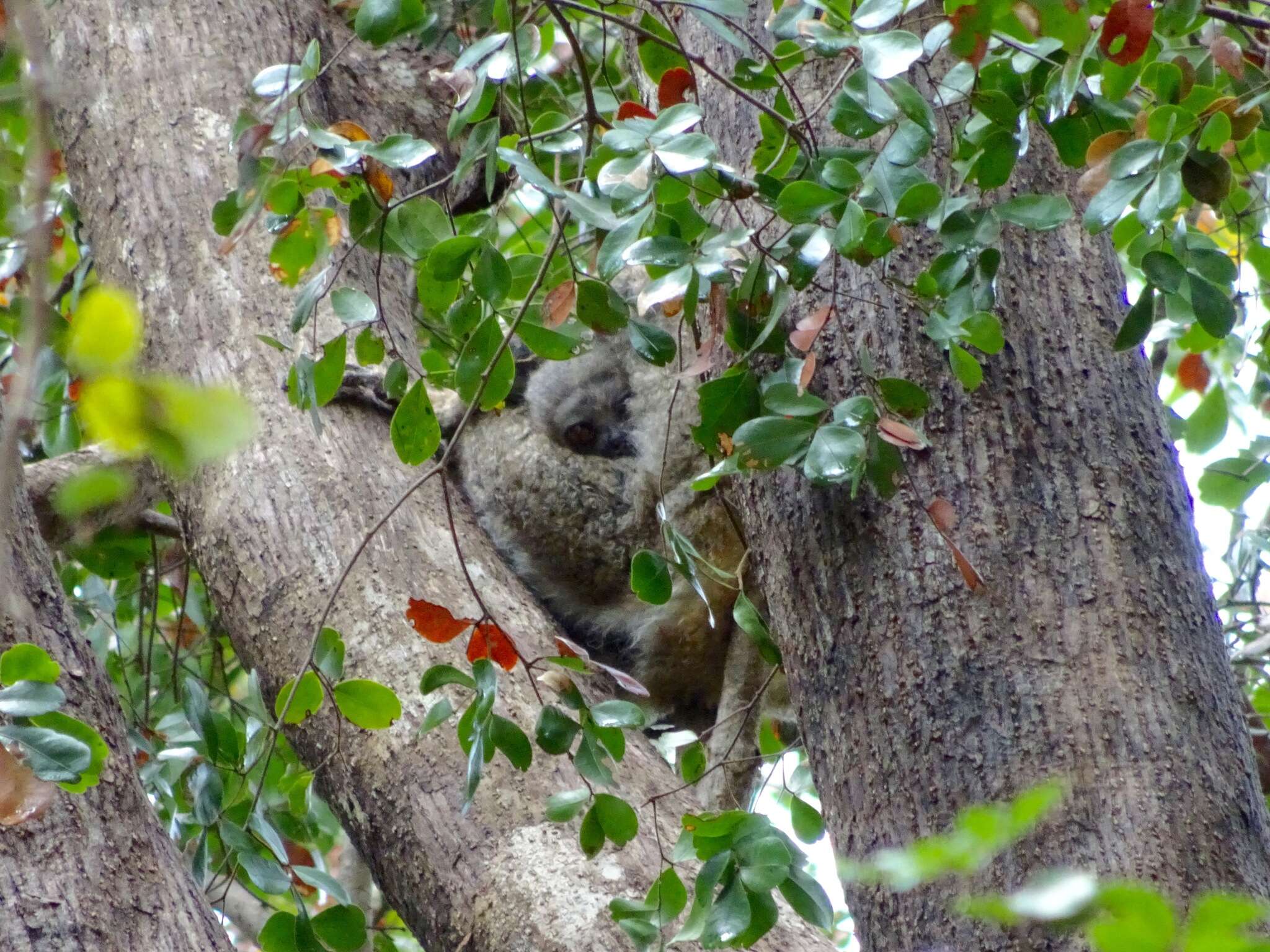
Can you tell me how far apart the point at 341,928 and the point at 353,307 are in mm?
701

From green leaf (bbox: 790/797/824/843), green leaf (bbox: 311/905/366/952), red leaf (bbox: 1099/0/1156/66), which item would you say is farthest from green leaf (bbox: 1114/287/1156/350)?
green leaf (bbox: 311/905/366/952)

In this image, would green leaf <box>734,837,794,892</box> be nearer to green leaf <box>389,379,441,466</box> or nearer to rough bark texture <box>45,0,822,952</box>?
rough bark texture <box>45,0,822,952</box>

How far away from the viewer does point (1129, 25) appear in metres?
1.28

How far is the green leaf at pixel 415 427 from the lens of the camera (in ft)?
4.58

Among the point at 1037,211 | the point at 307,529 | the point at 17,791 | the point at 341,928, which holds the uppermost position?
the point at 1037,211

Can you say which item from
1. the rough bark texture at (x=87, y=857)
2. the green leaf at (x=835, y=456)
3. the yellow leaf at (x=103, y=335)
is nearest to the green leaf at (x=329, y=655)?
the rough bark texture at (x=87, y=857)

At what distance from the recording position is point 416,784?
5.27ft

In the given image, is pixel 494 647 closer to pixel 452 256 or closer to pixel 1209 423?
pixel 452 256

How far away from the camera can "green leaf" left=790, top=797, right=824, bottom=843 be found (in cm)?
175

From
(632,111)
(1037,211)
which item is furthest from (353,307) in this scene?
(1037,211)

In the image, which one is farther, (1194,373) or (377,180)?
(1194,373)

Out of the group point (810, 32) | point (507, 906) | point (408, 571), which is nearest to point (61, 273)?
point (408, 571)

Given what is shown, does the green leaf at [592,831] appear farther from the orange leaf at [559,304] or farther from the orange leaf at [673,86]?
the orange leaf at [673,86]

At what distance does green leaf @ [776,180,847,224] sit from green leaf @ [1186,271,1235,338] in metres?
0.34
